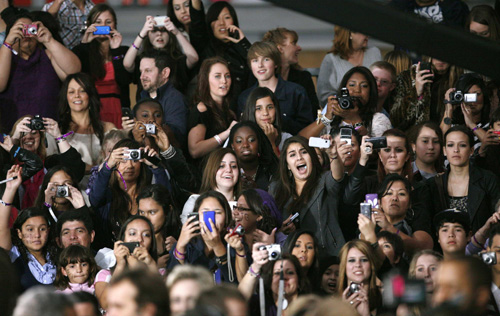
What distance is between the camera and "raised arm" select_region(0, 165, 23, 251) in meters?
6.32

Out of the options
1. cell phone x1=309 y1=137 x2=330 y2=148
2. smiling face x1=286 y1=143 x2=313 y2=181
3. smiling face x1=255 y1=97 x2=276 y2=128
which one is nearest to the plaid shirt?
smiling face x1=255 y1=97 x2=276 y2=128

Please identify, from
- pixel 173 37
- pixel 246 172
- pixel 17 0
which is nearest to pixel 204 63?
pixel 173 37

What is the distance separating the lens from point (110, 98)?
806 cm

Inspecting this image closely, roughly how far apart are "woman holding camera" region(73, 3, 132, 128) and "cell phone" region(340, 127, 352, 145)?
2.30 m

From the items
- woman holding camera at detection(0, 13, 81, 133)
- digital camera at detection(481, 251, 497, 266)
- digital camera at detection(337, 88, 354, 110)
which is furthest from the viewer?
woman holding camera at detection(0, 13, 81, 133)

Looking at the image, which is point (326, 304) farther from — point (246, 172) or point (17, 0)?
point (17, 0)

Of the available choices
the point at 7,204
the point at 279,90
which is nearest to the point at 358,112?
the point at 279,90

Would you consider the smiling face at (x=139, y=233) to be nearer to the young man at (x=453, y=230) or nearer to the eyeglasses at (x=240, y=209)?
the eyeglasses at (x=240, y=209)

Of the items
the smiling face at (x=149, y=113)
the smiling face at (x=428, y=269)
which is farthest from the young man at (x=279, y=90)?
the smiling face at (x=428, y=269)

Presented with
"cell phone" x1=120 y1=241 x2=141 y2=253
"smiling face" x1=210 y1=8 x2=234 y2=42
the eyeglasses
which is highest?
"smiling face" x1=210 y1=8 x2=234 y2=42

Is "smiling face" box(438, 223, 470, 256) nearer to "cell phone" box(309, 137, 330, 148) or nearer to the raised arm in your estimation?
"cell phone" box(309, 137, 330, 148)

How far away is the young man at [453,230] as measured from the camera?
6.20 m

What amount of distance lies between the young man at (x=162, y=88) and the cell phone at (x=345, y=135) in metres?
1.64

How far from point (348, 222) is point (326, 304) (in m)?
2.98
